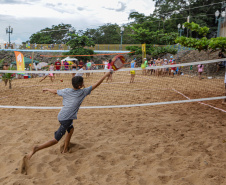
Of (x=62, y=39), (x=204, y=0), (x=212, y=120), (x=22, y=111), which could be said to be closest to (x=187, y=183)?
(x=212, y=120)

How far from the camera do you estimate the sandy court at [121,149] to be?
3.00m

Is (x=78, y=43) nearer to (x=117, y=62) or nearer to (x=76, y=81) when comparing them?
Answer: (x=117, y=62)

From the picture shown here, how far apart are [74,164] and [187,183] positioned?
5.50 ft

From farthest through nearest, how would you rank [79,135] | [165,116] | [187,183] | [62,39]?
1. [62,39]
2. [165,116]
3. [79,135]
4. [187,183]

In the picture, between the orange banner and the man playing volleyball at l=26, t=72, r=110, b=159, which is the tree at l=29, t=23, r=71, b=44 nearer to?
the orange banner

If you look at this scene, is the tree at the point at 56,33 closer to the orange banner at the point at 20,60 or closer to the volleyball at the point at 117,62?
the orange banner at the point at 20,60

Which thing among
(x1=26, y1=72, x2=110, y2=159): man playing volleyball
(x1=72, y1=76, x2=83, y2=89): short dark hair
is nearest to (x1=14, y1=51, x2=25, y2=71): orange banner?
(x1=26, y1=72, x2=110, y2=159): man playing volleyball

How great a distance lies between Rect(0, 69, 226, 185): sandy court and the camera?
3.00m

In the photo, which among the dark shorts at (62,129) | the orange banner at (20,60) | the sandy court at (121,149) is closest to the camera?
the sandy court at (121,149)

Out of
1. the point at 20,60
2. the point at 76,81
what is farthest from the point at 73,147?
the point at 20,60

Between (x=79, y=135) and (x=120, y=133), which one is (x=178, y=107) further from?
(x=79, y=135)

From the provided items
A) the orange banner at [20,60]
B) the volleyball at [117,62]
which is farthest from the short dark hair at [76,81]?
the orange banner at [20,60]

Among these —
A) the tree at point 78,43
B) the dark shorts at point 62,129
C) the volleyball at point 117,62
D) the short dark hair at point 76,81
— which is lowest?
the dark shorts at point 62,129

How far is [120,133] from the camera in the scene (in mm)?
4734
